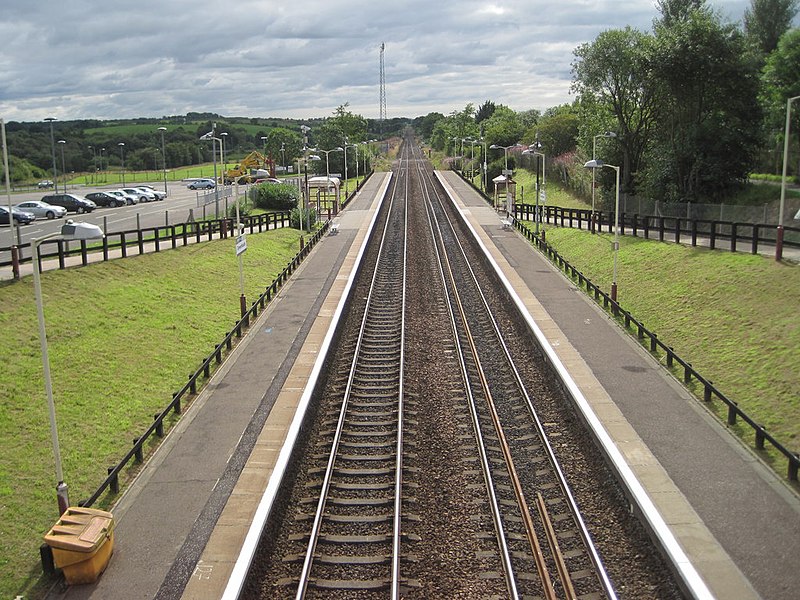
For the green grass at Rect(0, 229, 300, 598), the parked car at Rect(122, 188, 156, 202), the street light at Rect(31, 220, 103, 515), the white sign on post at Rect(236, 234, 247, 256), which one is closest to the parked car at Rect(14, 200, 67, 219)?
the parked car at Rect(122, 188, 156, 202)

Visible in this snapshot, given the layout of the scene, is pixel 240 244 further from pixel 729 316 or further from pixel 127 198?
pixel 127 198

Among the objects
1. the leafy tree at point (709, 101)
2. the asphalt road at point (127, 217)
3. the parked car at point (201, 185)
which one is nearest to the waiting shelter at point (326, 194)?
the asphalt road at point (127, 217)

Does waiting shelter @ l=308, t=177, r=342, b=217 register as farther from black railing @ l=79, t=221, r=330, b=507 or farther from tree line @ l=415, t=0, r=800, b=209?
black railing @ l=79, t=221, r=330, b=507

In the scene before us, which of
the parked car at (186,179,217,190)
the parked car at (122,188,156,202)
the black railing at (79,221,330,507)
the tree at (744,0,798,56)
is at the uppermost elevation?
the tree at (744,0,798,56)

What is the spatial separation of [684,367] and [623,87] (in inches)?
1618

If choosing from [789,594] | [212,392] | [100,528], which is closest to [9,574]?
[100,528]

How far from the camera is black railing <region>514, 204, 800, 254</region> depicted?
28672mm

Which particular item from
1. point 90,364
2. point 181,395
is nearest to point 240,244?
point 90,364

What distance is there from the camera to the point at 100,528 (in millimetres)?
11375

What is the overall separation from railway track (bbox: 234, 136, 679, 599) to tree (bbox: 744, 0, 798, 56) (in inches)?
2147

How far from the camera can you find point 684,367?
19.5 m

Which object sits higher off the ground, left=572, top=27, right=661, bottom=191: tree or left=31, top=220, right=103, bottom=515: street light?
left=572, top=27, right=661, bottom=191: tree

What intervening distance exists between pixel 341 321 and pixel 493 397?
8.99 metres

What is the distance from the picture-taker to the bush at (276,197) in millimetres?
65062
